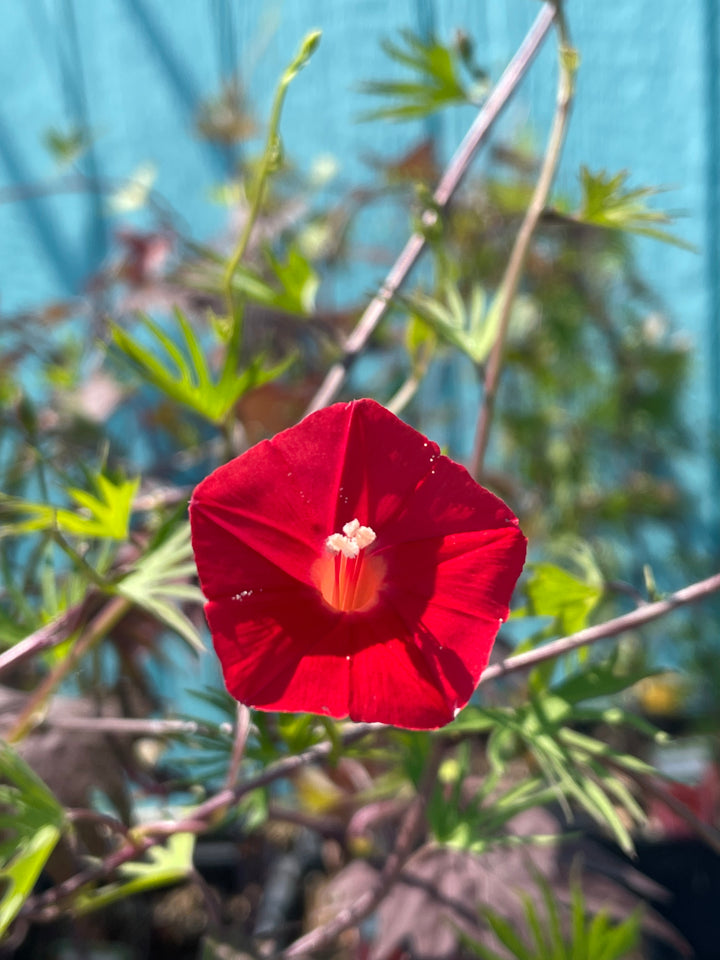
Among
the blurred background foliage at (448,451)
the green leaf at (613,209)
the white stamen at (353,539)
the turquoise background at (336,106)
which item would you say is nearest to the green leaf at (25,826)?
the blurred background foliage at (448,451)

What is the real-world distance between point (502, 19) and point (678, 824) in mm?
1123

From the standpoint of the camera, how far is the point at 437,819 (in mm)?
492

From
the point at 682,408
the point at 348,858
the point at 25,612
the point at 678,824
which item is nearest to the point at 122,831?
the point at 25,612

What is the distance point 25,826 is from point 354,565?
0.23 m

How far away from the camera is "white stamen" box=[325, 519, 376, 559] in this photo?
0.33 metres

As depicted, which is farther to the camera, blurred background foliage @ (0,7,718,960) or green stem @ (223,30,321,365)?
blurred background foliage @ (0,7,718,960)

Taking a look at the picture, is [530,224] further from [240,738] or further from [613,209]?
[240,738]

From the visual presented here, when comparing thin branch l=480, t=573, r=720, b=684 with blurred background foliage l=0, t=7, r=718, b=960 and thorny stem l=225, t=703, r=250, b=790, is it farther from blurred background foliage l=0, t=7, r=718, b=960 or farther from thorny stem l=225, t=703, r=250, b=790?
thorny stem l=225, t=703, r=250, b=790

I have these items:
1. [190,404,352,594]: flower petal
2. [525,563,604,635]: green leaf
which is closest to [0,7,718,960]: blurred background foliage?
[525,563,604,635]: green leaf

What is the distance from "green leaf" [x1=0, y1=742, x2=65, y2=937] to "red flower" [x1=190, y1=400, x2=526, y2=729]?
0.17 metres

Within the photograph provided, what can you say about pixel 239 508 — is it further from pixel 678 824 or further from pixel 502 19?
pixel 502 19

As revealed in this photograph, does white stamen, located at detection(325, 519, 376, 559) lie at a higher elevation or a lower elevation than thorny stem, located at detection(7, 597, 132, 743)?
higher

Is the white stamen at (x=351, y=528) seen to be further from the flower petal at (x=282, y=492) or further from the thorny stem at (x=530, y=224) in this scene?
the thorny stem at (x=530, y=224)

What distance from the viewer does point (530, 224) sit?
458mm
